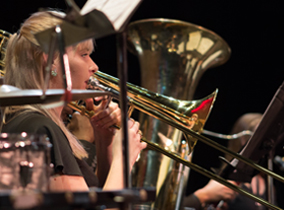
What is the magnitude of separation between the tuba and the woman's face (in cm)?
117

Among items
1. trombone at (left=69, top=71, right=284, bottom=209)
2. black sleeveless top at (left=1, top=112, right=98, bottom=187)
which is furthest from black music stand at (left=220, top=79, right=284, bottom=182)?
black sleeveless top at (left=1, top=112, right=98, bottom=187)

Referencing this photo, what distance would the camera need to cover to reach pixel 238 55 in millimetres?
4254

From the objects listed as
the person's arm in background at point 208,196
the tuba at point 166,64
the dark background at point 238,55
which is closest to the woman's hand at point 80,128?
the tuba at point 166,64

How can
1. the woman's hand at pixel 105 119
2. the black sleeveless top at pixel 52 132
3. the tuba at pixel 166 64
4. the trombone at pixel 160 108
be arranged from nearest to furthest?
the black sleeveless top at pixel 52 132 → the woman's hand at pixel 105 119 → the trombone at pixel 160 108 → the tuba at pixel 166 64

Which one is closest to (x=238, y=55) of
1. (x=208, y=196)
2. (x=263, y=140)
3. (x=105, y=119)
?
(x=208, y=196)

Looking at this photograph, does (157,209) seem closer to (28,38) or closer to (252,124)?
(252,124)

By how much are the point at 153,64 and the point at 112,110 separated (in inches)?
46.6

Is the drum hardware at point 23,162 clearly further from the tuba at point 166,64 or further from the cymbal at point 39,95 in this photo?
the tuba at point 166,64

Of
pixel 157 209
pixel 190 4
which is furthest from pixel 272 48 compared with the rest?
pixel 157 209

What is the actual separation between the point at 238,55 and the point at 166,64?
1.59 m

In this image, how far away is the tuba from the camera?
273 cm

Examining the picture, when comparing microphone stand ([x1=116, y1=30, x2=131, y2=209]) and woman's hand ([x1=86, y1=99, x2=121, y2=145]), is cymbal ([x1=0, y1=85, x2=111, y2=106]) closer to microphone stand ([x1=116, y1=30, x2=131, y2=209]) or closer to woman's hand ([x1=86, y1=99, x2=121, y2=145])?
microphone stand ([x1=116, y1=30, x2=131, y2=209])

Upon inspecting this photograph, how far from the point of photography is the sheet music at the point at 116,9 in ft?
2.56

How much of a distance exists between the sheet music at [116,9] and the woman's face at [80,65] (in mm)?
786
